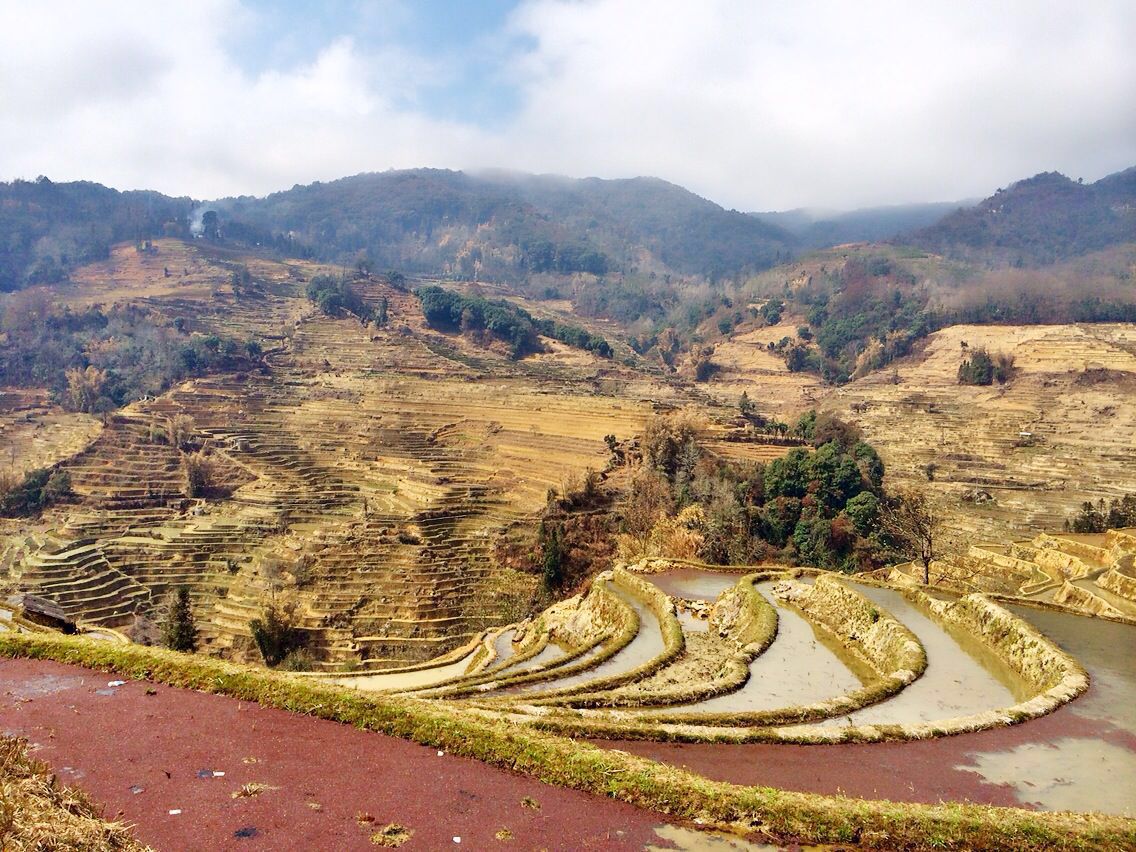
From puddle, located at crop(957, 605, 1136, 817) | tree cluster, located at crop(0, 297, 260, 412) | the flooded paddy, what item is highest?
tree cluster, located at crop(0, 297, 260, 412)

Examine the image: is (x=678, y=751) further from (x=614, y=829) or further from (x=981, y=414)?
(x=981, y=414)

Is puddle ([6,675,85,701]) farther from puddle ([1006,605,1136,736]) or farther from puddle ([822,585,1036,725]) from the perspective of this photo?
puddle ([1006,605,1136,736])

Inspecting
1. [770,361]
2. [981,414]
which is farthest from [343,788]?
[770,361]

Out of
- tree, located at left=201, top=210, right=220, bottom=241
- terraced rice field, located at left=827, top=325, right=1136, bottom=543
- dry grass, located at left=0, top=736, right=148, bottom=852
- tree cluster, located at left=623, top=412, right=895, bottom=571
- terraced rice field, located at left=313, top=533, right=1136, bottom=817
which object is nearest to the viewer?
dry grass, located at left=0, top=736, right=148, bottom=852

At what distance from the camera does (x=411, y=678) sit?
2408 centimetres

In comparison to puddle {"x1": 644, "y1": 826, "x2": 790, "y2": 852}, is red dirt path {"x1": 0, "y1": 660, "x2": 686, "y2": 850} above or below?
above

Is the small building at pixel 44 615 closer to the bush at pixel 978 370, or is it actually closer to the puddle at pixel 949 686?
the puddle at pixel 949 686

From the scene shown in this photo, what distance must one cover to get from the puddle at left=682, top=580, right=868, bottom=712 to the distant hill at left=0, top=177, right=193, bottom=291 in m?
171

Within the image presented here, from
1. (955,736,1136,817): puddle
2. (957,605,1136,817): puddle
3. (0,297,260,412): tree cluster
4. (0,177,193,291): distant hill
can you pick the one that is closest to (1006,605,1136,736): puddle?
(957,605,1136,817): puddle

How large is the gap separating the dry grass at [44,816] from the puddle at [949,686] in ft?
41.0

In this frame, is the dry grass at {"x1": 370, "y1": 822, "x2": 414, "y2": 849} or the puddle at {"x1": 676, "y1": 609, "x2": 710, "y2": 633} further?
the puddle at {"x1": 676, "y1": 609, "x2": 710, "y2": 633}

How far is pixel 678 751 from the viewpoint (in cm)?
1138

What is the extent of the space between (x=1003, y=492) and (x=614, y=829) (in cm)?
5857

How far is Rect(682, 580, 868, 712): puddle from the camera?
600 inches
